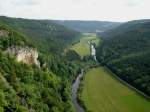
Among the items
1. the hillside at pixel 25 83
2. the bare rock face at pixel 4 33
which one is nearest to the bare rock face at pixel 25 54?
the hillside at pixel 25 83

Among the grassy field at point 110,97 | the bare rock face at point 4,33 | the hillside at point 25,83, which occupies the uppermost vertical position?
the bare rock face at point 4,33

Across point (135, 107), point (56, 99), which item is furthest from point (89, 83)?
point (56, 99)

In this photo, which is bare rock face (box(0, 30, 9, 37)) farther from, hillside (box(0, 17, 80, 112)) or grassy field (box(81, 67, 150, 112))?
grassy field (box(81, 67, 150, 112))

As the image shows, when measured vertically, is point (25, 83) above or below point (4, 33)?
below

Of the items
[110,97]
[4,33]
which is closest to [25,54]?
[4,33]

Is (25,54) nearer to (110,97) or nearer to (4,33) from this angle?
(4,33)

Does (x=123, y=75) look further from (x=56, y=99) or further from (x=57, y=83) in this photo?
(x=56, y=99)

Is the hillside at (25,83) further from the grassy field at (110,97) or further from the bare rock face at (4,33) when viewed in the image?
the grassy field at (110,97)
